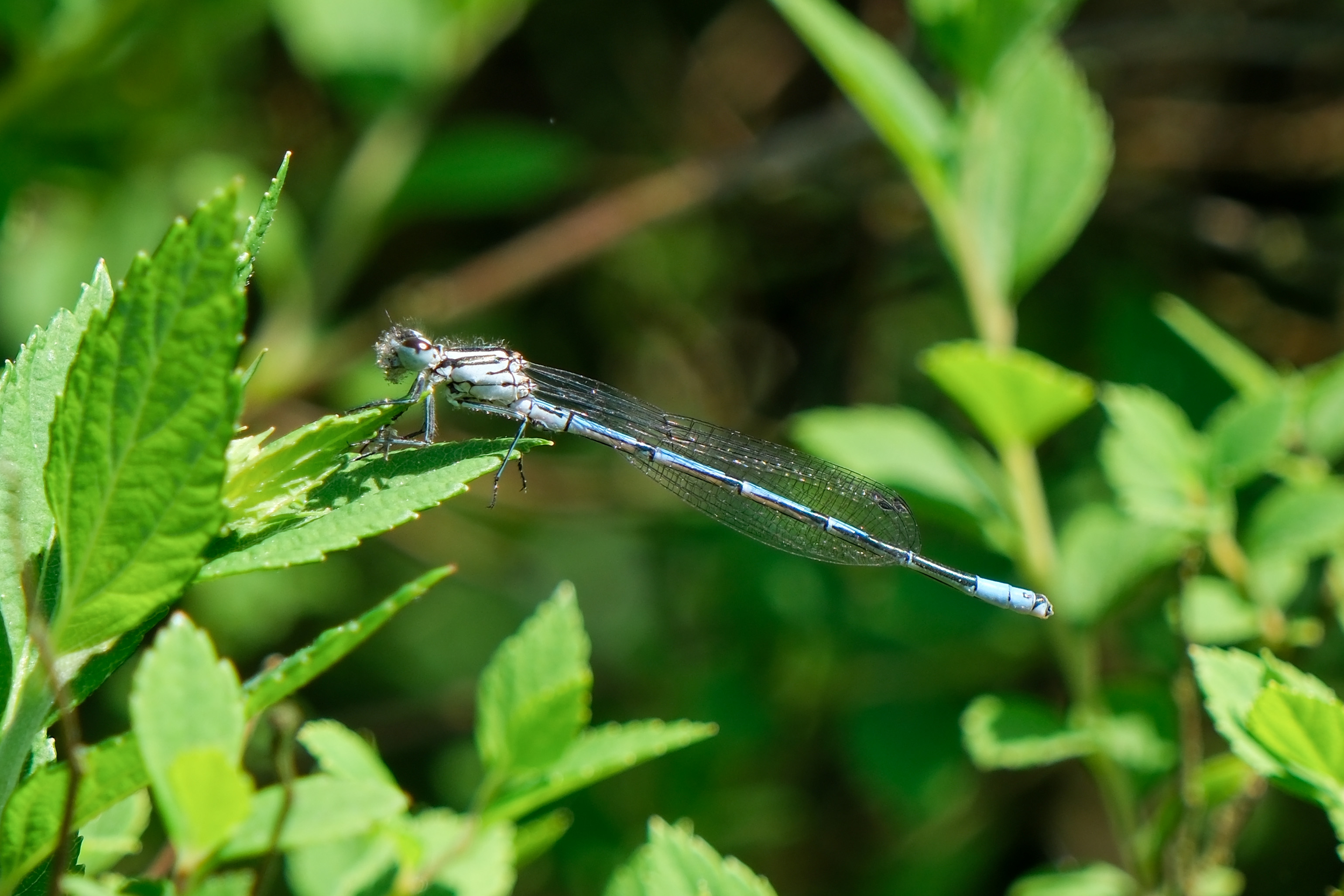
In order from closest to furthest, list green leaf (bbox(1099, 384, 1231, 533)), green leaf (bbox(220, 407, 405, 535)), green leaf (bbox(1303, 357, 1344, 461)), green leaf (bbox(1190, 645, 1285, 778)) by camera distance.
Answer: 1. green leaf (bbox(220, 407, 405, 535))
2. green leaf (bbox(1190, 645, 1285, 778))
3. green leaf (bbox(1099, 384, 1231, 533))
4. green leaf (bbox(1303, 357, 1344, 461))

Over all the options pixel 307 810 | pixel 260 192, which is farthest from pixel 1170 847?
pixel 260 192

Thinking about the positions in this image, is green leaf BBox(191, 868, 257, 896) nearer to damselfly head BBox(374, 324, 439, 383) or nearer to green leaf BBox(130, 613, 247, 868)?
green leaf BBox(130, 613, 247, 868)

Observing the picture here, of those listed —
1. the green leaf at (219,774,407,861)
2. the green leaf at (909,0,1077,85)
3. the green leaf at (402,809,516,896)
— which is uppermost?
the green leaf at (909,0,1077,85)

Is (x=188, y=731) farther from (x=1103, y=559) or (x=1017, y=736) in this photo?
(x=1103, y=559)

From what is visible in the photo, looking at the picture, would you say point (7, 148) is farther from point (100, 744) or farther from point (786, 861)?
point (786, 861)

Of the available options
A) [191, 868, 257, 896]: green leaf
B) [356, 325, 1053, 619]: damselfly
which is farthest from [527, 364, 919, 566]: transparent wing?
[191, 868, 257, 896]: green leaf

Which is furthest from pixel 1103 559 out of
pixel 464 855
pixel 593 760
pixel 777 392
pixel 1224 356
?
pixel 777 392

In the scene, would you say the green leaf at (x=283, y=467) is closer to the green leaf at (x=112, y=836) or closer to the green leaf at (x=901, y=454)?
the green leaf at (x=112, y=836)
